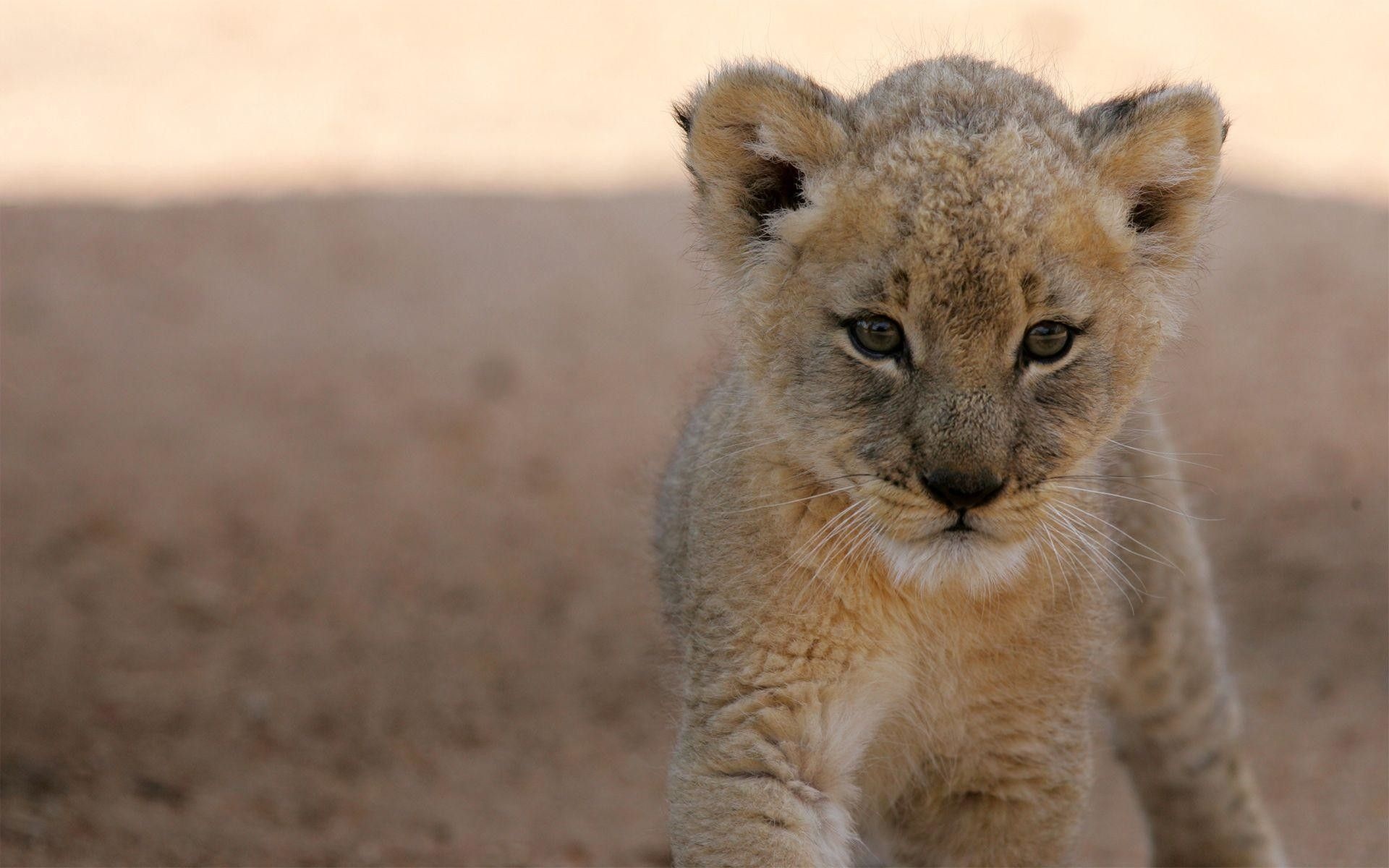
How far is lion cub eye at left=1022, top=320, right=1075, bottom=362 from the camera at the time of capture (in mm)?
3834

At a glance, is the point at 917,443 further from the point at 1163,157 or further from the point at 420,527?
the point at 420,527

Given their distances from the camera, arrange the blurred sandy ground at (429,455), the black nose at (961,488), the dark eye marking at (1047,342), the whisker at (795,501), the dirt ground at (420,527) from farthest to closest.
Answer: the blurred sandy ground at (429,455) → the dirt ground at (420,527) → the whisker at (795,501) → the dark eye marking at (1047,342) → the black nose at (961,488)

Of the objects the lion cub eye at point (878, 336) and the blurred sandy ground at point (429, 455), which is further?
the blurred sandy ground at point (429, 455)

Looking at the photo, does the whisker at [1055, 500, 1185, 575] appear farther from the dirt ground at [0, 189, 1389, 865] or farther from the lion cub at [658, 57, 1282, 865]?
the dirt ground at [0, 189, 1389, 865]

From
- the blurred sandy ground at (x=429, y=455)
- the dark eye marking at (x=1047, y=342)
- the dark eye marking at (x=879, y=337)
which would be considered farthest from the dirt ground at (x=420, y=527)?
the dark eye marking at (x=1047, y=342)

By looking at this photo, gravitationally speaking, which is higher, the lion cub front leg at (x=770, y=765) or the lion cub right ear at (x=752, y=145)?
the lion cub right ear at (x=752, y=145)

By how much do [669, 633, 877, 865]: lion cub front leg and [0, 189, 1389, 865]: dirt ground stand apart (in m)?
1.28

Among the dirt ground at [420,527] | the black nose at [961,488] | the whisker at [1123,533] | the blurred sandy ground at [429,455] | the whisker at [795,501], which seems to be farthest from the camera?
the blurred sandy ground at [429,455]

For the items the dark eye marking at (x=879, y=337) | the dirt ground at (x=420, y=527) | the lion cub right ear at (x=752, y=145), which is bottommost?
the dirt ground at (x=420, y=527)

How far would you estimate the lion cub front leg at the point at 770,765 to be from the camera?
13.0 ft

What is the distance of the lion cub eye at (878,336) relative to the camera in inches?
152

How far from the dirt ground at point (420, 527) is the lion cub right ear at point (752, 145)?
1709 millimetres

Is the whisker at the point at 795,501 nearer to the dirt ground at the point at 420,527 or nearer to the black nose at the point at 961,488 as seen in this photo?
the black nose at the point at 961,488

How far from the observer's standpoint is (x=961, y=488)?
12.1ft
